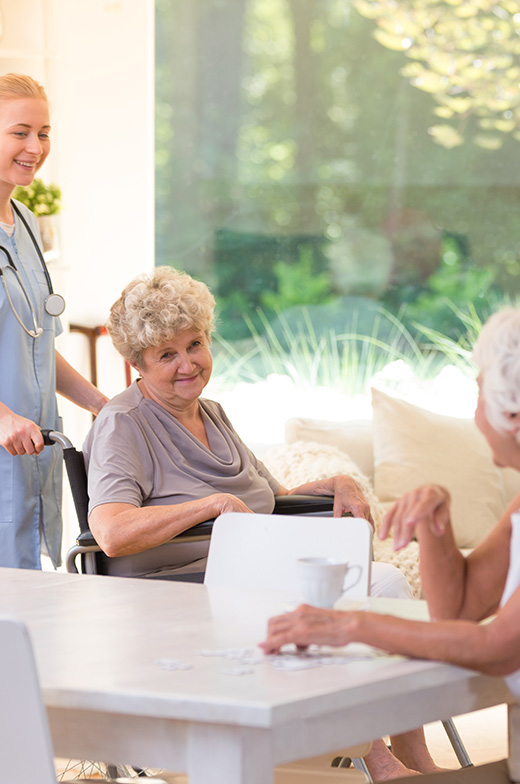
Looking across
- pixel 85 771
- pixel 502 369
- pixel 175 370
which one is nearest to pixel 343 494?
pixel 175 370

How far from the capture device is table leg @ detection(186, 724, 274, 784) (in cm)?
102

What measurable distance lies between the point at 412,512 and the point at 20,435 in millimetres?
1093

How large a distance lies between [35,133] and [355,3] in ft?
8.15

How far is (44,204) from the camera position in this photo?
11.6 feet

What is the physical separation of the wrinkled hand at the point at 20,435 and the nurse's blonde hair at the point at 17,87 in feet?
2.65

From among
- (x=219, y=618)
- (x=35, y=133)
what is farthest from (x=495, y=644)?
(x=35, y=133)

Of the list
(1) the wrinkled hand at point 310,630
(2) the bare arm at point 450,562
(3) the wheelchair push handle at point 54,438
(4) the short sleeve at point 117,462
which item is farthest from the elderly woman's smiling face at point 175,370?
(1) the wrinkled hand at point 310,630

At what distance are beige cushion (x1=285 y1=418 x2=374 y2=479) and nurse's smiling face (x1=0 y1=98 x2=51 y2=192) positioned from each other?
1530 millimetres

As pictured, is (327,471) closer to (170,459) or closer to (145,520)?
(170,459)

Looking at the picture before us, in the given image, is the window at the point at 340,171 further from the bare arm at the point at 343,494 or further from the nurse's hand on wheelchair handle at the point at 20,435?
the nurse's hand on wheelchair handle at the point at 20,435

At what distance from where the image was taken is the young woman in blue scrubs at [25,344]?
2.40 m

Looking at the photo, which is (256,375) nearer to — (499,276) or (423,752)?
(499,276)

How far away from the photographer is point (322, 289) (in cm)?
463

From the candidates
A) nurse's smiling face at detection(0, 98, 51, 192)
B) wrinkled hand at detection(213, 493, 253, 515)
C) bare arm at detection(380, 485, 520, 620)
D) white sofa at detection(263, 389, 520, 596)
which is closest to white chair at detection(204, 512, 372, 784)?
wrinkled hand at detection(213, 493, 253, 515)
